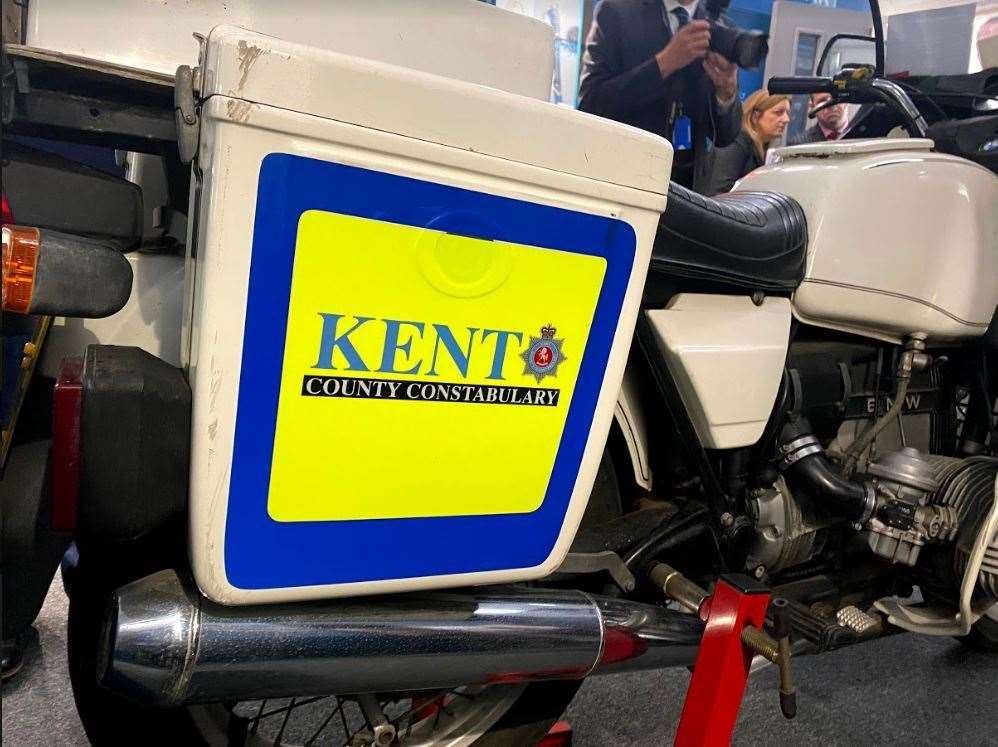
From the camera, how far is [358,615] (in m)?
0.74

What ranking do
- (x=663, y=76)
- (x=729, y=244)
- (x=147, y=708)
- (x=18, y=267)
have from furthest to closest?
(x=663, y=76) → (x=729, y=244) → (x=147, y=708) → (x=18, y=267)

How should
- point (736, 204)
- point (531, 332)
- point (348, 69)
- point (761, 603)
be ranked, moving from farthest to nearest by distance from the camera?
1. point (736, 204)
2. point (761, 603)
3. point (531, 332)
4. point (348, 69)

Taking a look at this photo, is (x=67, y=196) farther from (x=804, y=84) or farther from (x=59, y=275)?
(x=804, y=84)

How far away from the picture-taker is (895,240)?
1.19m

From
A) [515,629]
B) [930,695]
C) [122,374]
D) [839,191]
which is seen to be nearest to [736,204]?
[839,191]

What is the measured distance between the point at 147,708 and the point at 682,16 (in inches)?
104

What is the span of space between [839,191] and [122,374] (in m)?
1.01

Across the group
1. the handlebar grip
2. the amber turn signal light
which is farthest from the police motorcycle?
the handlebar grip

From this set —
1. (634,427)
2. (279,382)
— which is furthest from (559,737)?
(279,382)

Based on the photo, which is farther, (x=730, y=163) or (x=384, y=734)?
(x=730, y=163)

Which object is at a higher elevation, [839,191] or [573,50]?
[573,50]

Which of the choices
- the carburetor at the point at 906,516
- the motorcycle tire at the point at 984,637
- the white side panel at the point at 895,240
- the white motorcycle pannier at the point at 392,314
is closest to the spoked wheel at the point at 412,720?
the white motorcycle pannier at the point at 392,314

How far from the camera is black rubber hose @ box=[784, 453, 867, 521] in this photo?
1146mm

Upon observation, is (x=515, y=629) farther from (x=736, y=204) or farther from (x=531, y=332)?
(x=736, y=204)
